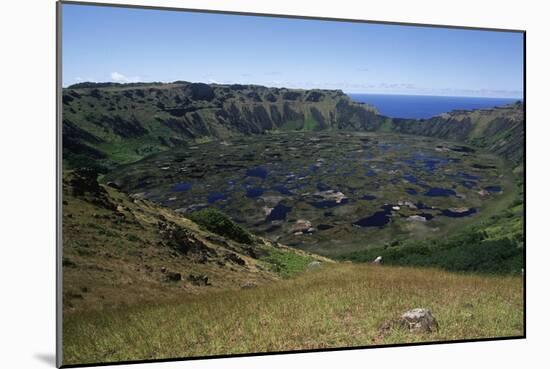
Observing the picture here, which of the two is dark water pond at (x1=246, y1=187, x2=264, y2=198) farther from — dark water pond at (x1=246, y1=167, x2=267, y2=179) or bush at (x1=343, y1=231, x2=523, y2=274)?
bush at (x1=343, y1=231, x2=523, y2=274)

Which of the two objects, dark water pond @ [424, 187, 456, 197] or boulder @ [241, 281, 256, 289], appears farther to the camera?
dark water pond @ [424, 187, 456, 197]

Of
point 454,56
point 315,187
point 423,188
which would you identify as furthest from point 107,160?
point 454,56

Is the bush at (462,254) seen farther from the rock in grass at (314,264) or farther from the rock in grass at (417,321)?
the rock in grass at (417,321)

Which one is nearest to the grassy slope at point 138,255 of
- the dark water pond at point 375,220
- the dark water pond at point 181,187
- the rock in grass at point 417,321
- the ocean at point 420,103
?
the dark water pond at point 181,187

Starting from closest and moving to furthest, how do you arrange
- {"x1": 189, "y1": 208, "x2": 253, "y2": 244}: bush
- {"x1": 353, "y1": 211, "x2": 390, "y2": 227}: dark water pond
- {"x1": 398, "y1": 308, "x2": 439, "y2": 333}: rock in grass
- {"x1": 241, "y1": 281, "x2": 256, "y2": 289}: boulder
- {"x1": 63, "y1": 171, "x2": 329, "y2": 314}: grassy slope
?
{"x1": 63, "y1": 171, "x2": 329, "y2": 314}: grassy slope → {"x1": 241, "y1": 281, "x2": 256, "y2": 289}: boulder → {"x1": 189, "y1": 208, "x2": 253, "y2": 244}: bush → {"x1": 398, "y1": 308, "x2": 439, "y2": 333}: rock in grass → {"x1": 353, "y1": 211, "x2": 390, "y2": 227}: dark water pond

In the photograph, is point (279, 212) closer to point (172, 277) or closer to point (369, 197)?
point (369, 197)

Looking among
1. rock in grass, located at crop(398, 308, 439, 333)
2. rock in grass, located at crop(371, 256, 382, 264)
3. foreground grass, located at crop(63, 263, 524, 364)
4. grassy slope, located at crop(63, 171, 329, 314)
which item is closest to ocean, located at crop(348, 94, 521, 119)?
rock in grass, located at crop(371, 256, 382, 264)

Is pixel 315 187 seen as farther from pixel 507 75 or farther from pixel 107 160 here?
pixel 507 75
